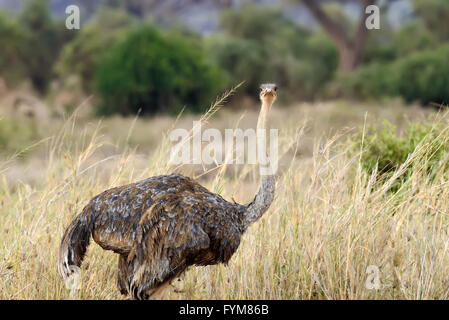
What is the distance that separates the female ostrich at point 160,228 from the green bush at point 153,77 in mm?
14237

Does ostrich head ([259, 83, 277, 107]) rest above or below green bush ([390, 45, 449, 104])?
above

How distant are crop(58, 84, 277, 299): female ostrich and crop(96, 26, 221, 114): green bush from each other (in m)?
14.2

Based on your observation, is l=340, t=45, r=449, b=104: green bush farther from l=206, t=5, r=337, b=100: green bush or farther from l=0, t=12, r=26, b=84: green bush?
l=0, t=12, r=26, b=84: green bush

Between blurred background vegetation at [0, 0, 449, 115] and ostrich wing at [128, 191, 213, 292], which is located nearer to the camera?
ostrich wing at [128, 191, 213, 292]

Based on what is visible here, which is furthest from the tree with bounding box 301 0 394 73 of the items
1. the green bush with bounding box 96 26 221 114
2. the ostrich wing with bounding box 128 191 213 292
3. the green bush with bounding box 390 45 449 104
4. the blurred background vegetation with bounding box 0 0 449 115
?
the ostrich wing with bounding box 128 191 213 292

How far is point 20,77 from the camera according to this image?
23.8m

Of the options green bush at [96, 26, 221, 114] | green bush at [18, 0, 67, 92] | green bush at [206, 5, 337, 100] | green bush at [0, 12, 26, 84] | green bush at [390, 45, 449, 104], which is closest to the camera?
green bush at [96, 26, 221, 114]

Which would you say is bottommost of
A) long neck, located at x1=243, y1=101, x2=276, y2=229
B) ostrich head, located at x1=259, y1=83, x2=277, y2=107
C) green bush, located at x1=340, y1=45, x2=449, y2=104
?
green bush, located at x1=340, y1=45, x2=449, y2=104

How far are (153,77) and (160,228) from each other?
1476 centimetres

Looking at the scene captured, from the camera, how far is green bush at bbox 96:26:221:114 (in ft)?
55.8

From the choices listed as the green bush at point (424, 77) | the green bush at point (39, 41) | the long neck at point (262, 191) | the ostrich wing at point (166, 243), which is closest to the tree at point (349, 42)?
the green bush at point (424, 77)

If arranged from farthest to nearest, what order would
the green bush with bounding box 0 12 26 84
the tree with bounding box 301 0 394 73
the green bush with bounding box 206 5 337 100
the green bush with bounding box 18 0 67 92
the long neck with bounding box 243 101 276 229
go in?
the tree with bounding box 301 0 394 73 → the green bush with bounding box 18 0 67 92 → the green bush with bounding box 0 12 26 84 → the green bush with bounding box 206 5 337 100 → the long neck with bounding box 243 101 276 229

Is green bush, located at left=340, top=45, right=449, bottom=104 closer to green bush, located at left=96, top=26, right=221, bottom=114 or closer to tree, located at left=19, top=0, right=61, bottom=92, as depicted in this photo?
green bush, located at left=96, top=26, right=221, bottom=114
